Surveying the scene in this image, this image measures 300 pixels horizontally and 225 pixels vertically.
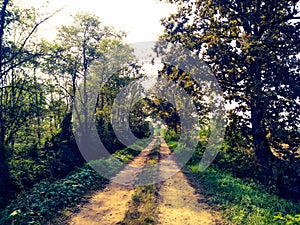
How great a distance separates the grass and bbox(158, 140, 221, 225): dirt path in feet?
1.45

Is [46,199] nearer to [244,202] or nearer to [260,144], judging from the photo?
[244,202]

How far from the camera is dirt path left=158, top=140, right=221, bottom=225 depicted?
332 inches

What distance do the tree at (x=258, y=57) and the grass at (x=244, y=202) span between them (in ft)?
7.56

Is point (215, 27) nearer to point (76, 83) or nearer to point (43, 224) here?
point (43, 224)

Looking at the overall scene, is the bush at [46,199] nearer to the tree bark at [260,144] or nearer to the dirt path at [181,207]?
the dirt path at [181,207]

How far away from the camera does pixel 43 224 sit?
814 cm

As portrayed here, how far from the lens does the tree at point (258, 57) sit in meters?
11.7

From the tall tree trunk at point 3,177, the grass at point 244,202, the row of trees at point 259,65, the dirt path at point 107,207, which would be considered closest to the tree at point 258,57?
the row of trees at point 259,65

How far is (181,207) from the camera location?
986 cm

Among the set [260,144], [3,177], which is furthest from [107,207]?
[260,144]

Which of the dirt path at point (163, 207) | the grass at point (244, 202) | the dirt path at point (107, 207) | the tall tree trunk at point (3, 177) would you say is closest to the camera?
the grass at point (244, 202)

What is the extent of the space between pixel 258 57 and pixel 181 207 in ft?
23.8

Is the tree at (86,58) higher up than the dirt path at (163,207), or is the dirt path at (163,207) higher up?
the tree at (86,58)

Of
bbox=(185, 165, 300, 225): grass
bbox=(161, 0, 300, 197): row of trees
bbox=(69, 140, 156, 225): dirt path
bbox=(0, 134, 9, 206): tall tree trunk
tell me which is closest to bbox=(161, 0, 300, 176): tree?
bbox=(161, 0, 300, 197): row of trees
